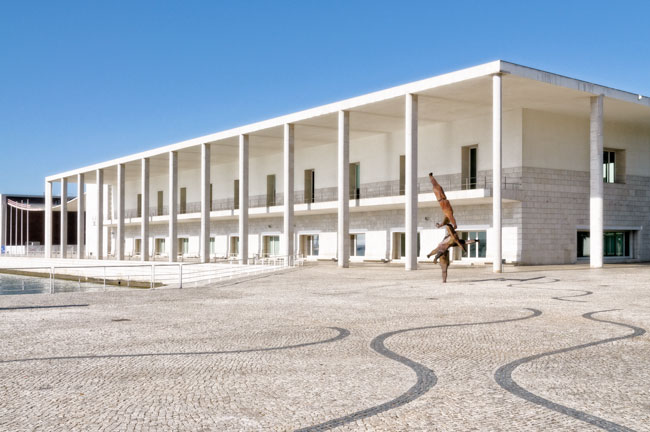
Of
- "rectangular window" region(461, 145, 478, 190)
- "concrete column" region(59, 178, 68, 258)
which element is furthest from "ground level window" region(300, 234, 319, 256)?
"concrete column" region(59, 178, 68, 258)

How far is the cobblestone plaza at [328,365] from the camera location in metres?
4.82

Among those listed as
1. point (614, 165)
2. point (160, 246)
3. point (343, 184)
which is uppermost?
point (614, 165)

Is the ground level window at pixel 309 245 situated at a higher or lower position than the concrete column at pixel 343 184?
lower

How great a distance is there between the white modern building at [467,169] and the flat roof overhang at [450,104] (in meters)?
0.06

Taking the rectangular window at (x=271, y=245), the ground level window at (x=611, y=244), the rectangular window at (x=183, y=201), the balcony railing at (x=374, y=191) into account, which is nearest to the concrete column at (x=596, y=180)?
the balcony railing at (x=374, y=191)

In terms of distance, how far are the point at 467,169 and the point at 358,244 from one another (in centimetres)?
830

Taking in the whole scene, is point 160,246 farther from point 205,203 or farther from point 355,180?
point 355,180

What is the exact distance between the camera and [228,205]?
46.9 meters

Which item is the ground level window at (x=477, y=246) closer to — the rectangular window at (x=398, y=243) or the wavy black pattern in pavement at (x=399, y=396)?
the rectangular window at (x=398, y=243)

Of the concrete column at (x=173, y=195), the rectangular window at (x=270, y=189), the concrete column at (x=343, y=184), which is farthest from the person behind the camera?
the rectangular window at (x=270, y=189)

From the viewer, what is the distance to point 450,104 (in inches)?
1117

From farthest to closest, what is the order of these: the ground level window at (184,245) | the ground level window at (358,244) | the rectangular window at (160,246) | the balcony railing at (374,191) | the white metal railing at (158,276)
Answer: the rectangular window at (160,246)
the ground level window at (184,245)
the ground level window at (358,244)
the balcony railing at (374,191)
the white metal railing at (158,276)

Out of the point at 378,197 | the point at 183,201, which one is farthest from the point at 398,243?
the point at 183,201

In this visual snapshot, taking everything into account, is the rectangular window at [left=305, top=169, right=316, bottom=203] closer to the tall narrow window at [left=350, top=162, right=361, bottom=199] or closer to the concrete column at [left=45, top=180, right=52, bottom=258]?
the tall narrow window at [left=350, top=162, right=361, bottom=199]
